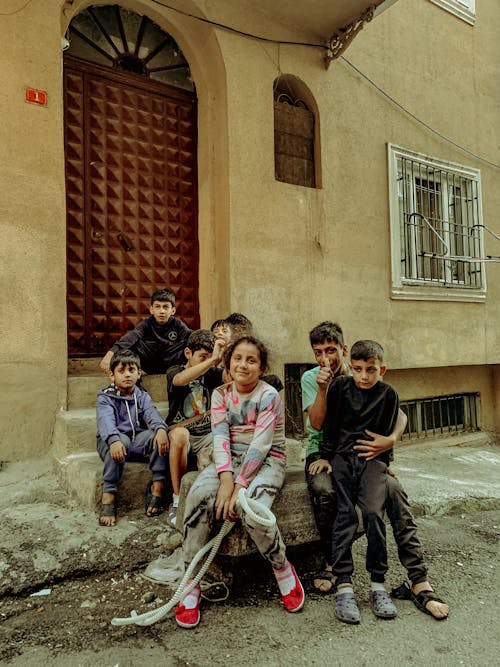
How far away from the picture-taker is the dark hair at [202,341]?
147 inches

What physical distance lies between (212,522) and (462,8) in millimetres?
8506

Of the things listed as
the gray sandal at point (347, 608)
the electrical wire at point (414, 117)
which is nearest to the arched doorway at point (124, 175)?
the electrical wire at point (414, 117)

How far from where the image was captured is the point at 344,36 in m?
5.82

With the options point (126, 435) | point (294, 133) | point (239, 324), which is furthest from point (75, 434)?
point (294, 133)

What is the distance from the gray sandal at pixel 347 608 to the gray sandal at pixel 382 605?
97 millimetres

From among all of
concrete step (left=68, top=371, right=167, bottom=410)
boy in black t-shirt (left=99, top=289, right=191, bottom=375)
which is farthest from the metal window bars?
concrete step (left=68, top=371, right=167, bottom=410)

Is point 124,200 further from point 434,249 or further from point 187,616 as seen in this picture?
point 434,249

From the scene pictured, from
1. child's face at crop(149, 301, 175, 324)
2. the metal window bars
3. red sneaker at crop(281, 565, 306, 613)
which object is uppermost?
the metal window bars

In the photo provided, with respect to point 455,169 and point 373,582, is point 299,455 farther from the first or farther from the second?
point 455,169

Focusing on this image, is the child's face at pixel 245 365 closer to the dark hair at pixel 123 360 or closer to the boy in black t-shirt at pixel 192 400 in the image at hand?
the boy in black t-shirt at pixel 192 400

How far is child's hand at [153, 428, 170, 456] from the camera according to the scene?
135 inches

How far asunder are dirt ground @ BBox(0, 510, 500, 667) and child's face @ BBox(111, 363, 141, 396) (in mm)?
1275

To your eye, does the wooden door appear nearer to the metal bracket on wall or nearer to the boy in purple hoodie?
the boy in purple hoodie

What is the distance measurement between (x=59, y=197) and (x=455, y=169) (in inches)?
225
